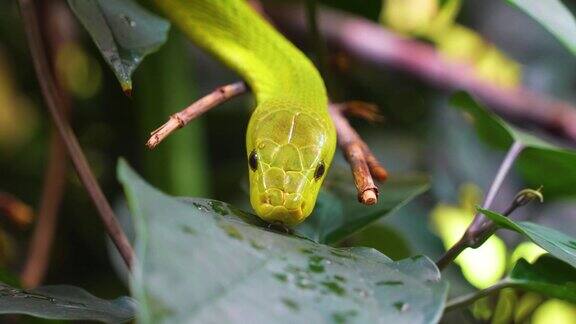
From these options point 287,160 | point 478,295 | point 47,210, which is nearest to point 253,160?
point 287,160

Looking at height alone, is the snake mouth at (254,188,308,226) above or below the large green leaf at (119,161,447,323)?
below

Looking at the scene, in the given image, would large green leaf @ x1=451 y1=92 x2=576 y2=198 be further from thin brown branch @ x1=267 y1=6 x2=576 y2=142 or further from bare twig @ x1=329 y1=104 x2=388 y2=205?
thin brown branch @ x1=267 y1=6 x2=576 y2=142

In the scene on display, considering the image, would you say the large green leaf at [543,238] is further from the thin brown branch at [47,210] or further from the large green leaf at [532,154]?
the thin brown branch at [47,210]

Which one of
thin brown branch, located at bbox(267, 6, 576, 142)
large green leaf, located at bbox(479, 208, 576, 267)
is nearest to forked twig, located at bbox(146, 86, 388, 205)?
large green leaf, located at bbox(479, 208, 576, 267)

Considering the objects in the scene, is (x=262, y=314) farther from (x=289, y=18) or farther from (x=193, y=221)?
(x=289, y=18)

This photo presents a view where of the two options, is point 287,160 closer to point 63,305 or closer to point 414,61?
point 63,305

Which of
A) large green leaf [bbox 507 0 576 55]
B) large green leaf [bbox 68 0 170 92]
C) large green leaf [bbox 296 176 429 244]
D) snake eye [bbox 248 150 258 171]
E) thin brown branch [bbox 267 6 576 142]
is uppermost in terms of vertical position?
large green leaf [bbox 507 0 576 55]

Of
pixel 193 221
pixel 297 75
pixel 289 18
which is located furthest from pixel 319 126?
pixel 289 18
